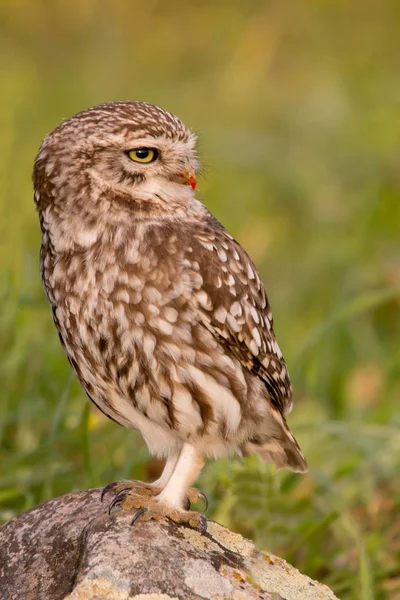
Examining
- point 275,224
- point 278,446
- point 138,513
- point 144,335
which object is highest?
point 275,224

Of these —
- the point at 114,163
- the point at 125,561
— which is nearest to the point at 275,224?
the point at 114,163

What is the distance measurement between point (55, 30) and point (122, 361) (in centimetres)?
1081

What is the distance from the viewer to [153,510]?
3709 millimetres

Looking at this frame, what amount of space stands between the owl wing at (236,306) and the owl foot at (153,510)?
663mm

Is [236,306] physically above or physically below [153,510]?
above

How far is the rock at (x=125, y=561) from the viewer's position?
10.6 ft

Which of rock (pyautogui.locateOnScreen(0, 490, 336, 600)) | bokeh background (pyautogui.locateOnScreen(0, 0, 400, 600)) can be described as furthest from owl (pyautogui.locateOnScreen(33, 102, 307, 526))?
bokeh background (pyautogui.locateOnScreen(0, 0, 400, 600))

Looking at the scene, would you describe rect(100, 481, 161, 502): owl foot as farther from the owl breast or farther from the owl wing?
the owl wing

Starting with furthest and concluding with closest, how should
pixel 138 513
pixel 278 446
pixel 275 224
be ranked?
pixel 275 224, pixel 278 446, pixel 138 513

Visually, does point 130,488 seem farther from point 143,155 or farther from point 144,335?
point 143,155

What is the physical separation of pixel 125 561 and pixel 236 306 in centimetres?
120

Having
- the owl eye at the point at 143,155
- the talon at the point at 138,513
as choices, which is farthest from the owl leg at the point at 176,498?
the owl eye at the point at 143,155

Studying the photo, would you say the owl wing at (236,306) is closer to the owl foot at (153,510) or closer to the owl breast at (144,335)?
the owl breast at (144,335)

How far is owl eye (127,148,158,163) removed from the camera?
12.9 feet
